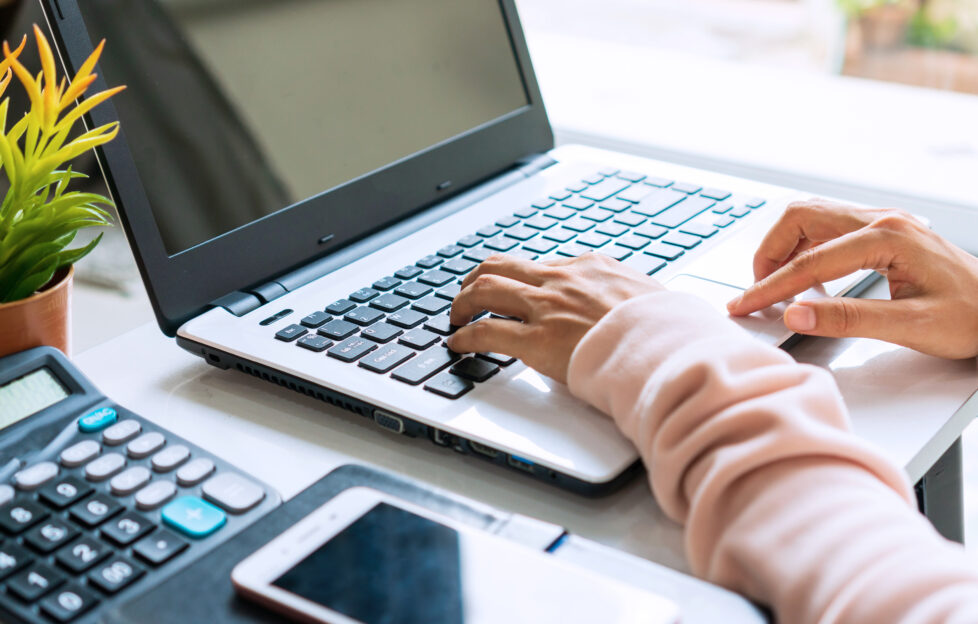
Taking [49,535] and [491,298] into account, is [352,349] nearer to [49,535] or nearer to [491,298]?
[491,298]

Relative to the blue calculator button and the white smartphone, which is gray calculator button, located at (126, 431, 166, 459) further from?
the white smartphone

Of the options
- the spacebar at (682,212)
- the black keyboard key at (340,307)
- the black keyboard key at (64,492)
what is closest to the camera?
the black keyboard key at (64,492)

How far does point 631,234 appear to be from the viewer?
2.78 feet

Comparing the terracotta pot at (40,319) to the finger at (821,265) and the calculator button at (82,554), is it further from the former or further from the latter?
the finger at (821,265)

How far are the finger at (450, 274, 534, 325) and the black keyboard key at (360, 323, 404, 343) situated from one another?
0.15 feet

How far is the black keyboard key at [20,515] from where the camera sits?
498 millimetres

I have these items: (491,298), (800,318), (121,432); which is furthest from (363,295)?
(800,318)

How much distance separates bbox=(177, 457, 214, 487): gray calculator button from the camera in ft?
1.78

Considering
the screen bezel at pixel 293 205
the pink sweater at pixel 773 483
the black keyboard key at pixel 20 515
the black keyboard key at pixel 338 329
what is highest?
the screen bezel at pixel 293 205

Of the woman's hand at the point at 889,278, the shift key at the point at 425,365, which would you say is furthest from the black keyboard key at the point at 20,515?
the woman's hand at the point at 889,278

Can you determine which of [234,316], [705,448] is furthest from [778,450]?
[234,316]

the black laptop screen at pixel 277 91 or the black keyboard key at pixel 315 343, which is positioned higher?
the black laptop screen at pixel 277 91

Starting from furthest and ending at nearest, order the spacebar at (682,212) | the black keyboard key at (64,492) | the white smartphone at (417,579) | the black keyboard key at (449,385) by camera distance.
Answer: the spacebar at (682,212) < the black keyboard key at (449,385) < the black keyboard key at (64,492) < the white smartphone at (417,579)

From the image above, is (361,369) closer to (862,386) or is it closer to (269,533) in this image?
(269,533)
